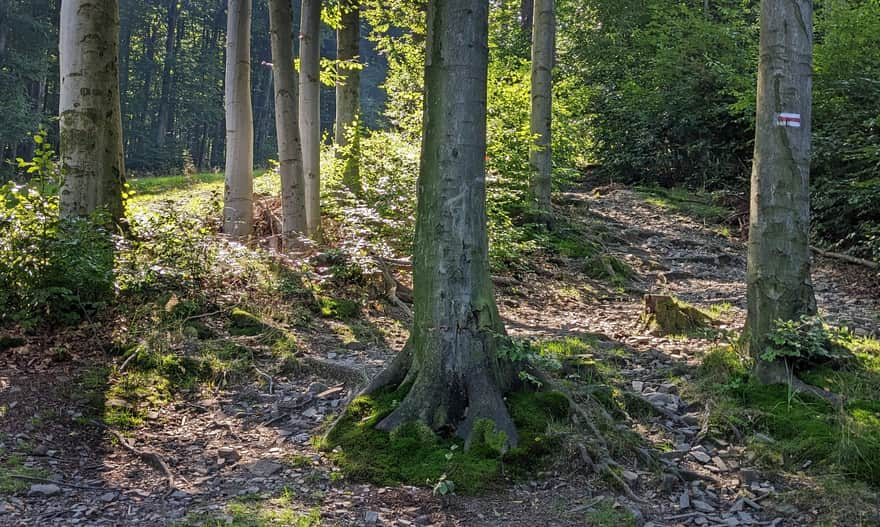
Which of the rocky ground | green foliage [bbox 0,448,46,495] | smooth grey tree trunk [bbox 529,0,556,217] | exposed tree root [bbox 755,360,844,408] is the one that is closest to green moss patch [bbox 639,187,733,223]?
smooth grey tree trunk [bbox 529,0,556,217]

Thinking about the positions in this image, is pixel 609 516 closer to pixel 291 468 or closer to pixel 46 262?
pixel 291 468

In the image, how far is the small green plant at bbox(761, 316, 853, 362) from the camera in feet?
17.0

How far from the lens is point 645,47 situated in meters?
23.0

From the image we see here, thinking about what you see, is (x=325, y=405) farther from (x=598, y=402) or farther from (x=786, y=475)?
(x=786, y=475)

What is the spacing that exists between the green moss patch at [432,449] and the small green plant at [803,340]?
6.14ft

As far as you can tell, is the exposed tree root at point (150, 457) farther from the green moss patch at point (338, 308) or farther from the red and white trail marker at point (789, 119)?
the red and white trail marker at point (789, 119)

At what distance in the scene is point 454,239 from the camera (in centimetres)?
462

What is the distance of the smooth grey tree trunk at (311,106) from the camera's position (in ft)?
33.7

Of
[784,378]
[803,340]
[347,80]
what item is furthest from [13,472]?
[347,80]

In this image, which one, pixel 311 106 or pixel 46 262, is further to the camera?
pixel 311 106

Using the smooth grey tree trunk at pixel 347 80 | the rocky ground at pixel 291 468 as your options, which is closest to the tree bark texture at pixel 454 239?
the rocky ground at pixel 291 468

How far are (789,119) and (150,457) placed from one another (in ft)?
18.0

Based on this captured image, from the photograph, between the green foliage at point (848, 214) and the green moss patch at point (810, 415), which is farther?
the green foliage at point (848, 214)

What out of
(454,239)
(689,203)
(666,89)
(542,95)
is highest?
(666,89)
